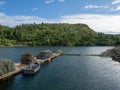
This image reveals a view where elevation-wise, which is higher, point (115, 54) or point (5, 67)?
point (5, 67)

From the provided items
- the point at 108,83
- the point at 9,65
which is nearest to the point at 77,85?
the point at 108,83

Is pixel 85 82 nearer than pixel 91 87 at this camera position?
No

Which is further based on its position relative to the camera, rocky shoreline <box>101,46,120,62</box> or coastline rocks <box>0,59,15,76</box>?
rocky shoreline <box>101,46,120,62</box>

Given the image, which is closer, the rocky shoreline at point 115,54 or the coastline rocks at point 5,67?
the coastline rocks at point 5,67

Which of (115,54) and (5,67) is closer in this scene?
(5,67)

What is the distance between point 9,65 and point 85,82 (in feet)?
79.6

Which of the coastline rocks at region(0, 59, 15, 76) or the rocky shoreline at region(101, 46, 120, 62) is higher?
the coastline rocks at region(0, 59, 15, 76)

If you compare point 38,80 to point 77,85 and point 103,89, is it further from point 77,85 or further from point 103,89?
point 103,89

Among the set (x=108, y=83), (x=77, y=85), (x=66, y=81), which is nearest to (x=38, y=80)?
(x=66, y=81)

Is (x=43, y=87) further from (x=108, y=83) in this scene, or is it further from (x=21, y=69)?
(x=21, y=69)

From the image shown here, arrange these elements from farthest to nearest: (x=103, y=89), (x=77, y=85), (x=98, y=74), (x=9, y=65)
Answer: (x=98, y=74), (x=9, y=65), (x=77, y=85), (x=103, y=89)

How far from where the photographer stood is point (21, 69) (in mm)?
82875

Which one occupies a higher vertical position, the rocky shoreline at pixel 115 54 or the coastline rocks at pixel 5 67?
the coastline rocks at pixel 5 67

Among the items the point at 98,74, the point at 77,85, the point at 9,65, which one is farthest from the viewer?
the point at 98,74
